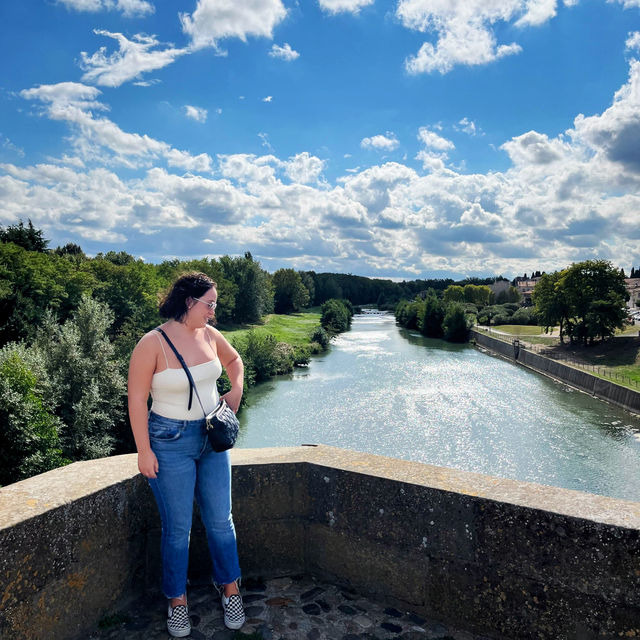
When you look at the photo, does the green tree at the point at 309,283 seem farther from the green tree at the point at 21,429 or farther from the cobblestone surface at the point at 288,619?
the cobblestone surface at the point at 288,619

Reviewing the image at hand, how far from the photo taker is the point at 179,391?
10.8 feet

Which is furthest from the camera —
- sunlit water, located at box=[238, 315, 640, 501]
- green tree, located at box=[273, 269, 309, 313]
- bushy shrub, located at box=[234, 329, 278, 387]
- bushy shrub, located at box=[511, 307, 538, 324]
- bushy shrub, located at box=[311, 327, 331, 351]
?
green tree, located at box=[273, 269, 309, 313]

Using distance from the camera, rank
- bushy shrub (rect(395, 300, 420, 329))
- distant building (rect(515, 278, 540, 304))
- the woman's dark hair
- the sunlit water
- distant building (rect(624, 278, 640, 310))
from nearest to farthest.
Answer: the woman's dark hair
the sunlit water
bushy shrub (rect(395, 300, 420, 329))
distant building (rect(624, 278, 640, 310))
distant building (rect(515, 278, 540, 304))

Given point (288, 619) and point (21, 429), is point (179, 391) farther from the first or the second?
point (21, 429)

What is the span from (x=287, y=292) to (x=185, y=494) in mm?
110839

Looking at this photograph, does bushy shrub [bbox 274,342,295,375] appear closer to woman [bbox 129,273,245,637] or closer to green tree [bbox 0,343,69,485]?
green tree [bbox 0,343,69,485]

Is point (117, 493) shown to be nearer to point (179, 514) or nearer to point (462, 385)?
point (179, 514)

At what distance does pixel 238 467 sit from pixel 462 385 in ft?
128

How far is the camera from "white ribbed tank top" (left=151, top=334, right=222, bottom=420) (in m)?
3.26

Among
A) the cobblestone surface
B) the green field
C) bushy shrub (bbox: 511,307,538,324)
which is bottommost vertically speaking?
the green field

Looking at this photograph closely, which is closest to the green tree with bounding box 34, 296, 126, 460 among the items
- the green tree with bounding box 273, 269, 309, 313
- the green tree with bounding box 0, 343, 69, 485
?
the green tree with bounding box 0, 343, 69, 485

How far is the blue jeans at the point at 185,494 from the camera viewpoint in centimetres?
331

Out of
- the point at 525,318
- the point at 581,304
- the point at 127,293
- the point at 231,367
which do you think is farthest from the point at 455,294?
the point at 231,367

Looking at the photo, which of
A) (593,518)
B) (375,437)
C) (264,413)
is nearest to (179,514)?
(593,518)
